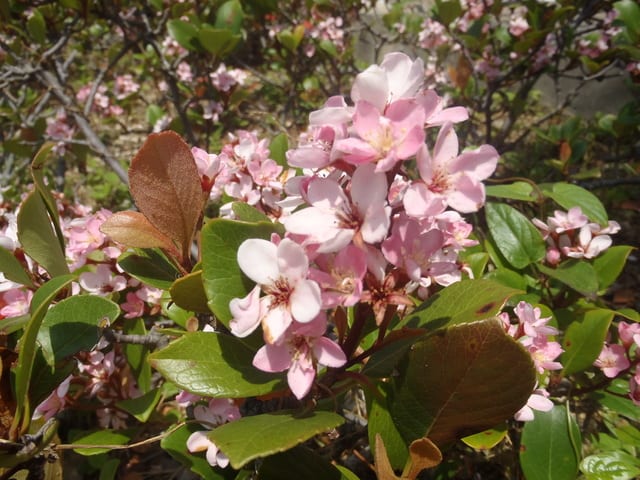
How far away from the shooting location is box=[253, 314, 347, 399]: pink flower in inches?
19.5

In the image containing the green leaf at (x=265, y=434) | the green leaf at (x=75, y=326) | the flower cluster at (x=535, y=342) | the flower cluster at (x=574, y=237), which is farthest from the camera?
the flower cluster at (x=574, y=237)

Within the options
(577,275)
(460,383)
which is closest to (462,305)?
(460,383)

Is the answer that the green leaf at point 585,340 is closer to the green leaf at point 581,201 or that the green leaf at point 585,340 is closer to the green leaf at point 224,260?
the green leaf at point 581,201

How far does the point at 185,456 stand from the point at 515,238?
0.82 m

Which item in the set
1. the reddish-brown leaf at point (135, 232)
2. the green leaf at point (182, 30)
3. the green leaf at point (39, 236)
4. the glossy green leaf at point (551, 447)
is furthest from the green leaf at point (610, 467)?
the green leaf at point (182, 30)

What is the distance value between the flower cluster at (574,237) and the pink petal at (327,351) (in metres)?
0.71

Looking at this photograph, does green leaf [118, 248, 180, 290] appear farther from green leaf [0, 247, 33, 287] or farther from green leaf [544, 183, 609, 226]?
green leaf [544, 183, 609, 226]

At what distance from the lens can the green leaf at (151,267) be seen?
696 mm

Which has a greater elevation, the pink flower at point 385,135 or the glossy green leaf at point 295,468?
the pink flower at point 385,135

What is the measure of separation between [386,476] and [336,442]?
0.44 m

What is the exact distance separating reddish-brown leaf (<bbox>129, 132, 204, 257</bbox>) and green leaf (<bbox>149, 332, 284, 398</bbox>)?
0.14 m

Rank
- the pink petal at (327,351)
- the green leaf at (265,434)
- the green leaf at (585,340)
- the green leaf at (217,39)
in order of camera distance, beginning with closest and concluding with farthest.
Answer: the green leaf at (265,434) → the pink petal at (327,351) → the green leaf at (585,340) → the green leaf at (217,39)

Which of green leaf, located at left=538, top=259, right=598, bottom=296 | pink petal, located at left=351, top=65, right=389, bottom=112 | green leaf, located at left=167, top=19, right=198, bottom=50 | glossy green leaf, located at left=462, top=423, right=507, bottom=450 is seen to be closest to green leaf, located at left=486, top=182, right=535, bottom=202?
green leaf, located at left=538, top=259, right=598, bottom=296

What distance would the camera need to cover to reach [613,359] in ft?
3.06
